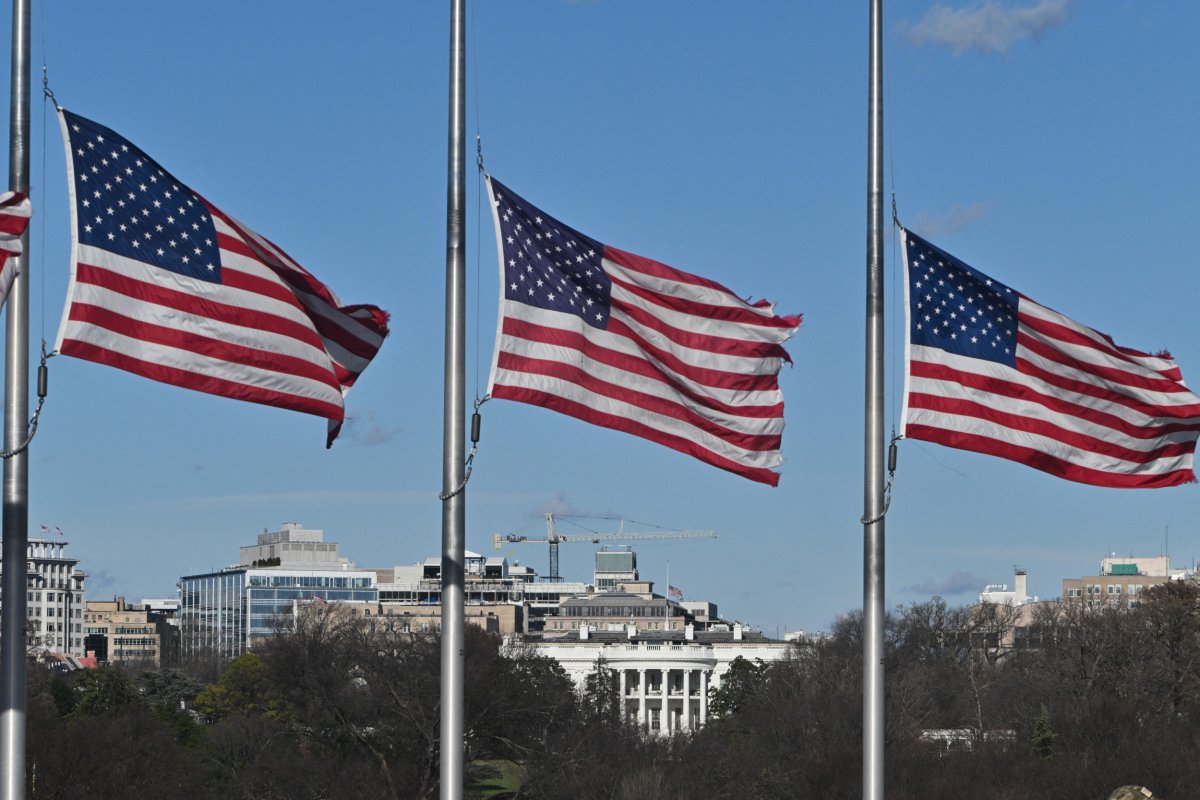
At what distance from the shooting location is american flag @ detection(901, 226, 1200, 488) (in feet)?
82.1

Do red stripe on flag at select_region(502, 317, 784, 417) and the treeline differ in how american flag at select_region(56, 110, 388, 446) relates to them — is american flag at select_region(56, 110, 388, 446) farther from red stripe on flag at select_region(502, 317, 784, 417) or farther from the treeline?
the treeline

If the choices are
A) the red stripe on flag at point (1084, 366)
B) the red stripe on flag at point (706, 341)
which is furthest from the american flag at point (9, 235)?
the red stripe on flag at point (1084, 366)

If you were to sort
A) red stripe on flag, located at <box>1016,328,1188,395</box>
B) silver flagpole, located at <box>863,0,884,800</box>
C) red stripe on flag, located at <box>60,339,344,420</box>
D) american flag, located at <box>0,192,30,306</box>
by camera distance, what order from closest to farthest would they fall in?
american flag, located at <box>0,192,30,306</box>, red stripe on flag, located at <box>60,339,344,420</box>, silver flagpole, located at <box>863,0,884,800</box>, red stripe on flag, located at <box>1016,328,1188,395</box>

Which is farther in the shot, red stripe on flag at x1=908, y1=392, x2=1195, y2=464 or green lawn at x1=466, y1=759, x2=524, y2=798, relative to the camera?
green lawn at x1=466, y1=759, x2=524, y2=798

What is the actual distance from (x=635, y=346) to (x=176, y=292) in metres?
5.54

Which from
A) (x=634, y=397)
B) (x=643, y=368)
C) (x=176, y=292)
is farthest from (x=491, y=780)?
(x=176, y=292)

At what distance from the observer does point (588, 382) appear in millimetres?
23266

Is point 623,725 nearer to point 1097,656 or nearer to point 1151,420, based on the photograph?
point 1097,656

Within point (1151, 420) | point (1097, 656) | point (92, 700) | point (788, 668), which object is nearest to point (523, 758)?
point (92, 700)

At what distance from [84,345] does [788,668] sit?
135m

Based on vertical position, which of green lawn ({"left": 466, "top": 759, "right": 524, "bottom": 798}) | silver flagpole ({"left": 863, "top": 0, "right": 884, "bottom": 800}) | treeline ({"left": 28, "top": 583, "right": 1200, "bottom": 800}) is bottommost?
green lawn ({"left": 466, "top": 759, "right": 524, "bottom": 798})

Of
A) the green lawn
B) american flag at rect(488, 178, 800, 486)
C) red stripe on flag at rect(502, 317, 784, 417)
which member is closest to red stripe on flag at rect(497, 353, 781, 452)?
american flag at rect(488, 178, 800, 486)

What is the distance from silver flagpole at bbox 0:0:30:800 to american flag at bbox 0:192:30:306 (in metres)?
1.36

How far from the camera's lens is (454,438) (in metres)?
22.2
